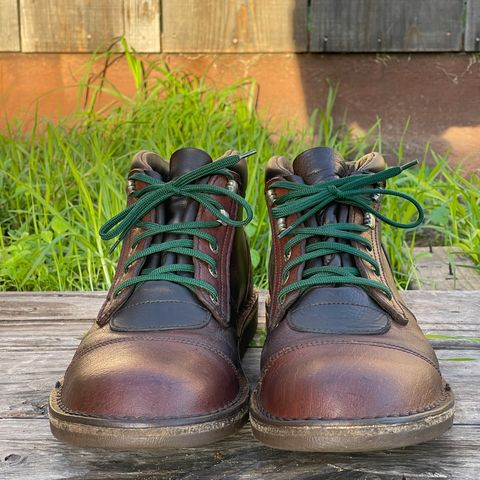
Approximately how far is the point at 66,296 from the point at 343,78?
6.87ft

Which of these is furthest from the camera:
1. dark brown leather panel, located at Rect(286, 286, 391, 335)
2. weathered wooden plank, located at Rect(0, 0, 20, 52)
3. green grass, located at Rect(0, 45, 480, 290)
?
weathered wooden plank, located at Rect(0, 0, 20, 52)

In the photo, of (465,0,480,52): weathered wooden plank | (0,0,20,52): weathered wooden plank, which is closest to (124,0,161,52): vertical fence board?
(0,0,20,52): weathered wooden plank

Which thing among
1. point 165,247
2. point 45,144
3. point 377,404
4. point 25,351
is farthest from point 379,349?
point 45,144

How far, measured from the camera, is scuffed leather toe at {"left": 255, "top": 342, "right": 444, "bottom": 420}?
90 cm

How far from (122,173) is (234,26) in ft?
3.55

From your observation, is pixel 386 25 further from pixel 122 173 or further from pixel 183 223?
pixel 183 223

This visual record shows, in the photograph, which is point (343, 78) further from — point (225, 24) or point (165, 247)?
point (165, 247)

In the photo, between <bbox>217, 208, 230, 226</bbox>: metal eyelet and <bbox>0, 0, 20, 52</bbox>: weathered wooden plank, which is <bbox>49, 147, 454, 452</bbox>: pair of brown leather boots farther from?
<bbox>0, 0, 20, 52</bbox>: weathered wooden plank

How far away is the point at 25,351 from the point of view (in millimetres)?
1471

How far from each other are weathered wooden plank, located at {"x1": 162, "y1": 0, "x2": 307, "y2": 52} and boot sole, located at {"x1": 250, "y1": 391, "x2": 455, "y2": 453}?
108 inches

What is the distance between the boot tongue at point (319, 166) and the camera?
128cm

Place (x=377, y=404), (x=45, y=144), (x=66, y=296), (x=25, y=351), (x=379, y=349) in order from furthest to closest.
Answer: (x=45, y=144)
(x=66, y=296)
(x=25, y=351)
(x=379, y=349)
(x=377, y=404)

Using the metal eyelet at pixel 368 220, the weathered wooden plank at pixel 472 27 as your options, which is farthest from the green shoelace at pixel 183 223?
the weathered wooden plank at pixel 472 27

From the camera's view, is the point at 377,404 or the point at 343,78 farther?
the point at 343,78
